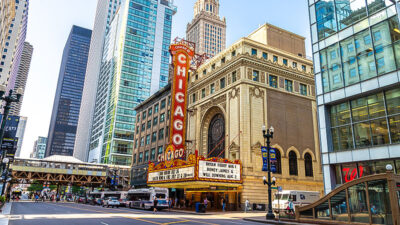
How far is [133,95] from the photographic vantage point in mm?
116250

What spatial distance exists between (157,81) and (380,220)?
111 meters

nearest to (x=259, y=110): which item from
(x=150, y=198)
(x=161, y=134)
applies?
(x=150, y=198)

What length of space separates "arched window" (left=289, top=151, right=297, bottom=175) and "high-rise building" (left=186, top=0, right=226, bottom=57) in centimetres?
11593

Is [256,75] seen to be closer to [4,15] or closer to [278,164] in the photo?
[278,164]

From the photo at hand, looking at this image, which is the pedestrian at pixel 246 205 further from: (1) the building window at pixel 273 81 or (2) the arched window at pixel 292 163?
(1) the building window at pixel 273 81

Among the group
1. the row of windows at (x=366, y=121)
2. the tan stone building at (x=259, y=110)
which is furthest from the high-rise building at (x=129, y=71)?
the row of windows at (x=366, y=121)

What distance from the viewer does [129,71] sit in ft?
382

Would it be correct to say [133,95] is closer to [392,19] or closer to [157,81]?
[157,81]

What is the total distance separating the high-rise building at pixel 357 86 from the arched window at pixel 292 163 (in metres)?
14.7

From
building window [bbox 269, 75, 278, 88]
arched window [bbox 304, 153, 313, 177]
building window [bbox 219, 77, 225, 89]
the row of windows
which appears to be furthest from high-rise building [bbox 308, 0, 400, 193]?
building window [bbox 219, 77, 225, 89]

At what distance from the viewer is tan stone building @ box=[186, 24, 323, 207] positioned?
38.6m

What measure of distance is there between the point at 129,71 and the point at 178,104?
255 ft

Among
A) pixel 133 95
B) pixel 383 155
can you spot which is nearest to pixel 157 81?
pixel 133 95

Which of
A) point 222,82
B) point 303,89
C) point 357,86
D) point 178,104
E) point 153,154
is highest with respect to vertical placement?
point 222,82
